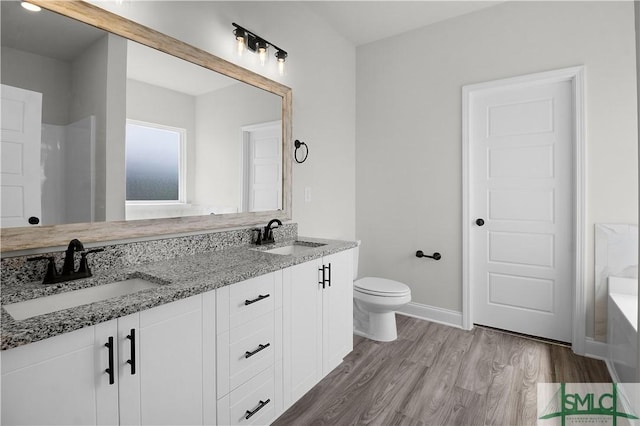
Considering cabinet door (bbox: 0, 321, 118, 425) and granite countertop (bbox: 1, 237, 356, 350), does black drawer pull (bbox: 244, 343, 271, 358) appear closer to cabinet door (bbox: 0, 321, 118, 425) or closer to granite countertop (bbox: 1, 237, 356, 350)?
granite countertop (bbox: 1, 237, 356, 350)

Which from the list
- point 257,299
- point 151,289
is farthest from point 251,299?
point 151,289

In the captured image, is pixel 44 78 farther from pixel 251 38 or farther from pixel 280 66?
pixel 280 66

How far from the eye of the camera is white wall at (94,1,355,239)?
1.89 metres

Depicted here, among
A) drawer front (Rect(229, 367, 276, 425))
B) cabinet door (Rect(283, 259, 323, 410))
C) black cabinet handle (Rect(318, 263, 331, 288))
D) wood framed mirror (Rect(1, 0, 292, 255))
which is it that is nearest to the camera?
wood framed mirror (Rect(1, 0, 292, 255))

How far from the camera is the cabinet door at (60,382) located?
2.78 ft

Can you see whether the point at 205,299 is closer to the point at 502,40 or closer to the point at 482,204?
the point at 482,204

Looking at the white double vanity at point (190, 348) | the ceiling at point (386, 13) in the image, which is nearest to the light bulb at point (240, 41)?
the ceiling at point (386, 13)

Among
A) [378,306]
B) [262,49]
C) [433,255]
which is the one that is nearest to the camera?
[262,49]

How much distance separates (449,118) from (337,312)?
2.04 metres

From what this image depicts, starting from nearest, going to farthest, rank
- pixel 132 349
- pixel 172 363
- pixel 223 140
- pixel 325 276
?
pixel 132 349
pixel 172 363
pixel 325 276
pixel 223 140

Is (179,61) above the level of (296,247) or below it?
above

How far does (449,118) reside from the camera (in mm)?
3041

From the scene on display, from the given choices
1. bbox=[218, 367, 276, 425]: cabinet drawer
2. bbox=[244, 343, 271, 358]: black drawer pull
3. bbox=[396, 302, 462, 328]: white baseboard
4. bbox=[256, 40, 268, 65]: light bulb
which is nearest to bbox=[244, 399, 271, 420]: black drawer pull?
bbox=[218, 367, 276, 425]: cabinet drawer

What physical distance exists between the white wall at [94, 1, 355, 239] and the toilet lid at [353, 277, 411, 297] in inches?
22.8
